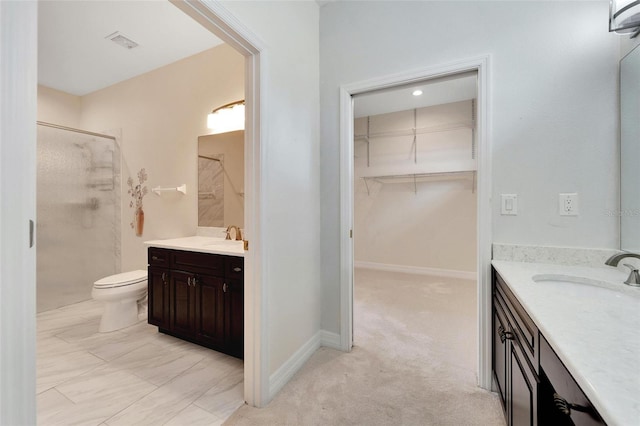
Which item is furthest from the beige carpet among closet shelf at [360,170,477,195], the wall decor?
the wall decor

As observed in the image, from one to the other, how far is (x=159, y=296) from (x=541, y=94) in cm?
306

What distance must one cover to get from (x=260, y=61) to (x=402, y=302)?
2899 millimetres

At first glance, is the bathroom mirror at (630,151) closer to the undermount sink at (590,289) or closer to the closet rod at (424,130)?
the undermount sink at (590,289)

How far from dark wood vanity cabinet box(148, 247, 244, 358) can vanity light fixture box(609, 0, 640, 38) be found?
2362 millimetres

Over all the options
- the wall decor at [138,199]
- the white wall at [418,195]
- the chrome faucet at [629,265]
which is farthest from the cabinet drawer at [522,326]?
the wall decor at [138,199]

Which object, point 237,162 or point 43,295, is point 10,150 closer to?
point 237,162

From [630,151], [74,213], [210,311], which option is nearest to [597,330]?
[630,151]

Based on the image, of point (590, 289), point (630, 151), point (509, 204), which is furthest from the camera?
point (509, 204)

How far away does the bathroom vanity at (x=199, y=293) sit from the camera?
6.09 feet

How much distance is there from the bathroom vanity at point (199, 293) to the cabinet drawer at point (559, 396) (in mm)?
1574

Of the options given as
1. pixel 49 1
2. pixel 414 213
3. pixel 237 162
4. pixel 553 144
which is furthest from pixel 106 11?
pixel 414 213

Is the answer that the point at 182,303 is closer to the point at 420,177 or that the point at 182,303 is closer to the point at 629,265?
the point at 629,265

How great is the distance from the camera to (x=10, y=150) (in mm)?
632

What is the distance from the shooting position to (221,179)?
2697 millimetres
